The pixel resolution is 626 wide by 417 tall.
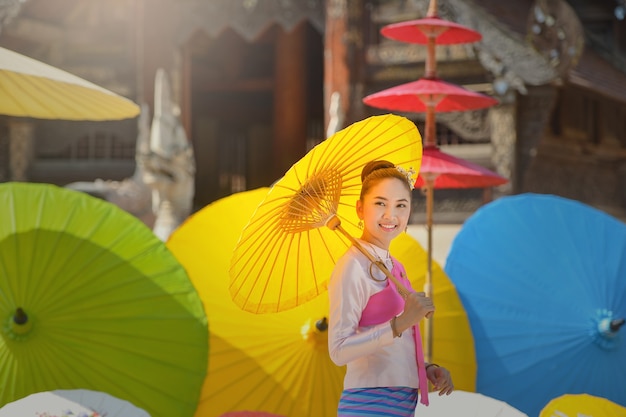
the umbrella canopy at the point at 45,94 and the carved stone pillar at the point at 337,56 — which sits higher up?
the carved stone pillar at the point at 337,56

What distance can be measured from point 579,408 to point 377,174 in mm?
1601

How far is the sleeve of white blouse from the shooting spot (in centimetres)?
257

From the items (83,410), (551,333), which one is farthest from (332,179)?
(551,333)

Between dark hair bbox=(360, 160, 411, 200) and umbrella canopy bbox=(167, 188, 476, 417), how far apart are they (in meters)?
1.10

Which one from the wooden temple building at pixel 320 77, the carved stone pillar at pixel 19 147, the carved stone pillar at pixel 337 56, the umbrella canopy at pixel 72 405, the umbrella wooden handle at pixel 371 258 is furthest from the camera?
the carved stone pillar at pixel 19 147

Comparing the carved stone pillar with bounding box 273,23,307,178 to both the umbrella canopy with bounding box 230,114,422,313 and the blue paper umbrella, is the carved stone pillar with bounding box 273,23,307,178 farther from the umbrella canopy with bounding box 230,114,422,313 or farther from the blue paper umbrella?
the umbrella canopy with bounding box 230,114,422,313

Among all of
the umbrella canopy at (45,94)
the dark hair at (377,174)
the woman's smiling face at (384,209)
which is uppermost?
the umbrella canopy at (45,94)

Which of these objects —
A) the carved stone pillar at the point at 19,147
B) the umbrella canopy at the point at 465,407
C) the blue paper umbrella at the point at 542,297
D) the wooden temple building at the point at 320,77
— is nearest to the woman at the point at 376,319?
the umbrella canopy at the point at 465,407

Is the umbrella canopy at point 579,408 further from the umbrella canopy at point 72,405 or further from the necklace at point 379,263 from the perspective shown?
the umbrella canopy at point 72,405

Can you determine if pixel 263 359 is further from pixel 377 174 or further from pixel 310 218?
pixel 377 174

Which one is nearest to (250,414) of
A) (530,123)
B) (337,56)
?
(530,123)

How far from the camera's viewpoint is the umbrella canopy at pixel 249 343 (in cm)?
379

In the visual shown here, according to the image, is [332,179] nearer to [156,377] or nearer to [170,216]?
[156,377]

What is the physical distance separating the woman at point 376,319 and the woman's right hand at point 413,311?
24 mm
